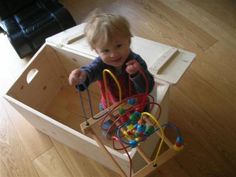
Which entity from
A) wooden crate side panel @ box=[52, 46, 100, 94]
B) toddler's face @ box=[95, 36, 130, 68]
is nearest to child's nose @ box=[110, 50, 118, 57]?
toddler's face @ box=[95, 36, 130, 68]

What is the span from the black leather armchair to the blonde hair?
692 millimetres

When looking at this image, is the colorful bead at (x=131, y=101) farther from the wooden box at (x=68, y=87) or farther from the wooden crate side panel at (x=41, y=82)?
the wooden crate side panel at (x=41, y=82)

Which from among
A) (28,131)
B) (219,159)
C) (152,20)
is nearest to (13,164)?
(28,131)

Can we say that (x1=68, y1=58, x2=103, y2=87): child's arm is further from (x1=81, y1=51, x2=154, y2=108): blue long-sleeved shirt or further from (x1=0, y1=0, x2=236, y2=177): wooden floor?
(x1=0, y1=0, x2=236, y2=177): wooden floor

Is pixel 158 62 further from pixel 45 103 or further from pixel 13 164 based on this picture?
pixel 13 164

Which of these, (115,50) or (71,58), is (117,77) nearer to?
(115,50)

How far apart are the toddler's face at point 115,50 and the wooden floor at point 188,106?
492 mm

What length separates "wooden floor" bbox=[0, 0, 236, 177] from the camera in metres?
0.94

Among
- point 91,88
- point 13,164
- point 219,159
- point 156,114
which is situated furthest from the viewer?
point 91,88

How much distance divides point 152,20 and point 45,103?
2.55 feet

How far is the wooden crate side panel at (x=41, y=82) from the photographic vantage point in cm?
93

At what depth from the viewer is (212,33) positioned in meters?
1.32

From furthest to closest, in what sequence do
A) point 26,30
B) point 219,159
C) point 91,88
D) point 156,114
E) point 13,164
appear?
point 26,30 < point 91,88 < point 13,164 < point 219,159 < point 156,114

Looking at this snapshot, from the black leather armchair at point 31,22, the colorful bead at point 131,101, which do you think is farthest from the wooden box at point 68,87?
the black leather armchair at point 31,22
